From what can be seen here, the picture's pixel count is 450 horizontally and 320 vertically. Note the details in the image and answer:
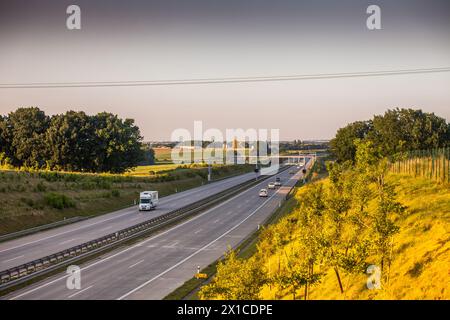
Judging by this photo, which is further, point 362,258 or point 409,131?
point 409,131

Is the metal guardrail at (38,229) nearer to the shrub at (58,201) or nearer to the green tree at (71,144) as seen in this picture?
the shrub at (58,201)

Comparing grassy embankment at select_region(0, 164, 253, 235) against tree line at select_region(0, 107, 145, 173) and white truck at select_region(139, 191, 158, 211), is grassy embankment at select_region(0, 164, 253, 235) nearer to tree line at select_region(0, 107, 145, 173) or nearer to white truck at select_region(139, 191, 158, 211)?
white truck at select_region(139, 191, 158, 211)

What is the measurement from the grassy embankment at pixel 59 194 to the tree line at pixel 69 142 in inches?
628

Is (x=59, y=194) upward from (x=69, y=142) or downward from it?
downward

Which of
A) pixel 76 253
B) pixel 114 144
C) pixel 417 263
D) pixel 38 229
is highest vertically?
pixel 114 144

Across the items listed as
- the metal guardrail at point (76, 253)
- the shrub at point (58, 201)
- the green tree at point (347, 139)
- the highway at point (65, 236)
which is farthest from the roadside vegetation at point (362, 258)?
the green tree at point (347, 139)

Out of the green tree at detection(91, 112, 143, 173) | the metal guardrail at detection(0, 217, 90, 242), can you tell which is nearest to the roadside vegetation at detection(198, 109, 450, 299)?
the metal guardrail at detection(0, 217, 90, 242)

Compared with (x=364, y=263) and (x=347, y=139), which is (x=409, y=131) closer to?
(x=347, y=139)

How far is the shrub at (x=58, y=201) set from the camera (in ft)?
209

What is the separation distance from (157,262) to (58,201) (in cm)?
3118

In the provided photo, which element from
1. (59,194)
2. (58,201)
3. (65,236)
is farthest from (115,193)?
(65,236)

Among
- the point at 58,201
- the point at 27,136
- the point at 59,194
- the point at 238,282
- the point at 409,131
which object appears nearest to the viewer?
the point at 238,282

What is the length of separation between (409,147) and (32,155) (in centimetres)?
9786

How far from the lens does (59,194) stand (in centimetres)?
6831
